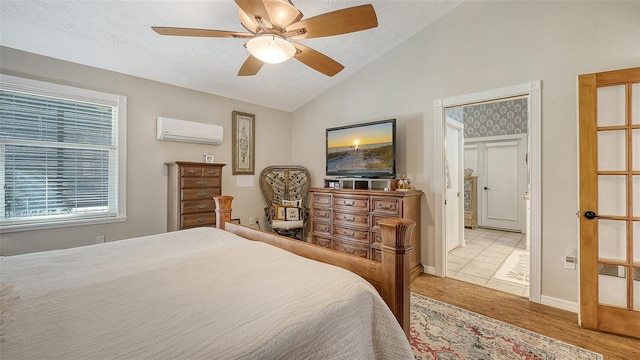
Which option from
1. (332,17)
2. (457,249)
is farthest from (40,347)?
(457,249)

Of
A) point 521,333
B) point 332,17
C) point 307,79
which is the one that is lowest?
point 521,333

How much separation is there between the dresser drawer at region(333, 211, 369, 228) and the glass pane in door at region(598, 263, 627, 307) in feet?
6.60

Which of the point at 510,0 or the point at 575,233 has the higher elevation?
the point at 510,0

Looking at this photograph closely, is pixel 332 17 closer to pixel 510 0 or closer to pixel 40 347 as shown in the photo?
pixel 40 347

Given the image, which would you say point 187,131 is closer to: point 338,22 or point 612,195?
point 338,22

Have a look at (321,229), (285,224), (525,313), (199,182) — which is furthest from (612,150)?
(199,182)

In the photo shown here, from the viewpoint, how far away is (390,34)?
10.3 ft

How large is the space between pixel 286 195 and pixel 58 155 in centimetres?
287

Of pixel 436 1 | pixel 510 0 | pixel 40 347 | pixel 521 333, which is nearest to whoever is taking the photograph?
pixel 40 347

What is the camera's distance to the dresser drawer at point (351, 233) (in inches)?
124

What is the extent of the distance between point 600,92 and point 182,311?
10.4 feet

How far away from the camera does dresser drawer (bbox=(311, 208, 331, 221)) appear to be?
3.53 metres

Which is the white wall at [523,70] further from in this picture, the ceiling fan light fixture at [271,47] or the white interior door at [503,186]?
the white interior door at [503,186]

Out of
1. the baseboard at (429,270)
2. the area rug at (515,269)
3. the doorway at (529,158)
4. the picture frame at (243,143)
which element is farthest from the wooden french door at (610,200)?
the picture frame at (243,143)
